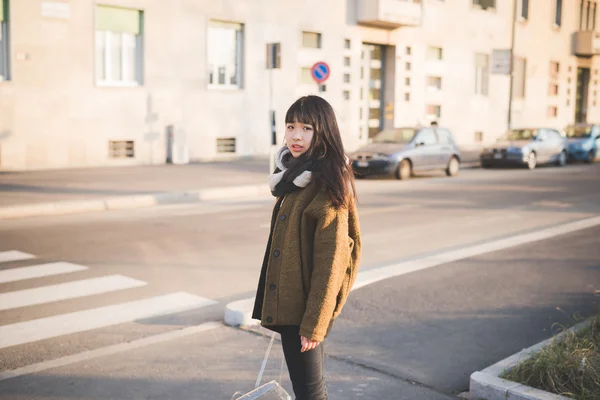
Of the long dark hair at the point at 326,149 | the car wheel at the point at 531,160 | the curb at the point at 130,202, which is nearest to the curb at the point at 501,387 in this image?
the long dark hair at the point at 326,149

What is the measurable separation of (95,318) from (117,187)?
365 inches

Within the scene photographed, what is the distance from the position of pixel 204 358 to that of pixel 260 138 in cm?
1926

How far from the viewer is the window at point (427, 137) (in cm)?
2000

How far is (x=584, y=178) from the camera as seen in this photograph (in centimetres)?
2081

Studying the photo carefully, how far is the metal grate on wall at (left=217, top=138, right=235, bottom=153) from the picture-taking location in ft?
75.6

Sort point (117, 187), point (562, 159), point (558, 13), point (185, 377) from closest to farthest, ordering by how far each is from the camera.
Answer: point (185, 377)
point (117, 187)
point (562, 159)
point (558, 13)

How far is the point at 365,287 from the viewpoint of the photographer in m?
7.10

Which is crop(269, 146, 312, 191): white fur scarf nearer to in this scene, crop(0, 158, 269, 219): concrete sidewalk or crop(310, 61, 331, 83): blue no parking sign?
crop(0, 158, 269, 219): concrete sidewalk

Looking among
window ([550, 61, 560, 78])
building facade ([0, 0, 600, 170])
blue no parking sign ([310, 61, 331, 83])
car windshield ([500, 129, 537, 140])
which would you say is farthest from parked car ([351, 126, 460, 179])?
window ([550, 61, 560, 78])

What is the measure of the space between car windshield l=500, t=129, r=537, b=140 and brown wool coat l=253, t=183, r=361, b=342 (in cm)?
2318

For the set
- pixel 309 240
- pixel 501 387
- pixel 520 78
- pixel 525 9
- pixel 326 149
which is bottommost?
pixel 501 387

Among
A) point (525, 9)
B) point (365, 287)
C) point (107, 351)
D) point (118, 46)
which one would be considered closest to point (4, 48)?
point (118, 46)

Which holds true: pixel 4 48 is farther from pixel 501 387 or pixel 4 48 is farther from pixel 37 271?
pixel 501 387

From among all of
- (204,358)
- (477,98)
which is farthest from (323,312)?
(477,98)
